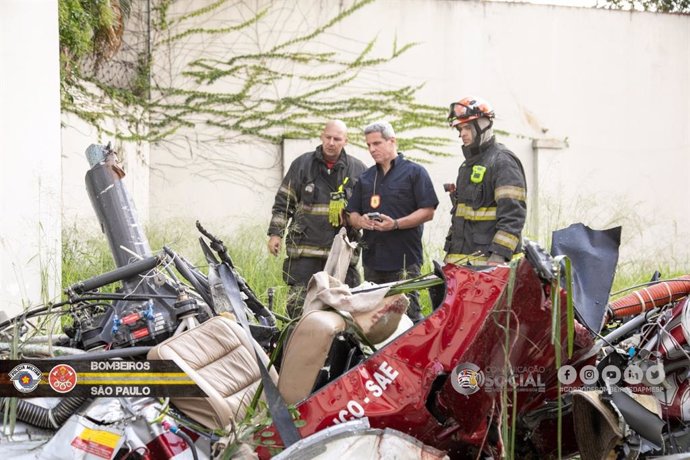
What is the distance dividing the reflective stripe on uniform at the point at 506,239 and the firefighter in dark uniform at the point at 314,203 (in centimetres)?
141

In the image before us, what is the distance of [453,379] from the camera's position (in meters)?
2.63

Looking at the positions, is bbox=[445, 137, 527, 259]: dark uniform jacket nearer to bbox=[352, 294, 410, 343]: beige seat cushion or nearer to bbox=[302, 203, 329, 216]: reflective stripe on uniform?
bbox=[302, 203, 329, 216]: reflective stripe on uniform

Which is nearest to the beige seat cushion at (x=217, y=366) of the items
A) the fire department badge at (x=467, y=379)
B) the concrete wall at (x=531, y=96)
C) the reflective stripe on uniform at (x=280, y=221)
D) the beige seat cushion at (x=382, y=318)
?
the beige seat cushion at (x=382, y=318)

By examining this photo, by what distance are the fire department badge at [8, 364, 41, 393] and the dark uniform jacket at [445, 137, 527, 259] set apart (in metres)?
2.90

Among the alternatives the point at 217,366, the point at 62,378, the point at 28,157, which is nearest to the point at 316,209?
the point at 28,157

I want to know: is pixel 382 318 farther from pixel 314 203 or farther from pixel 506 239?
pixel 314 203

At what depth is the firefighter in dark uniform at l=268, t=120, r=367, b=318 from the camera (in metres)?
6.28

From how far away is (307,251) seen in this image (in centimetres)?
639

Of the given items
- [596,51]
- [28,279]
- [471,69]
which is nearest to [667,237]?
[596,51]

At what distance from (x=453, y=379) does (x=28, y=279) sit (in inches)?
138

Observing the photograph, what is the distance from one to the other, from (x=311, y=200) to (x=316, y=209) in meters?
0.08

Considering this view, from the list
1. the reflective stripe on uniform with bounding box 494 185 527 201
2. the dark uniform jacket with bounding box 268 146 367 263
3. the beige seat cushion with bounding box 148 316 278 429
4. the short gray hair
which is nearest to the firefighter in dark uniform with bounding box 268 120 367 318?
the dark uniform jacket with bounding box 268 146 367 263

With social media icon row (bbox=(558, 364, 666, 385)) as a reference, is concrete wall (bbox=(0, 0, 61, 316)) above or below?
above
